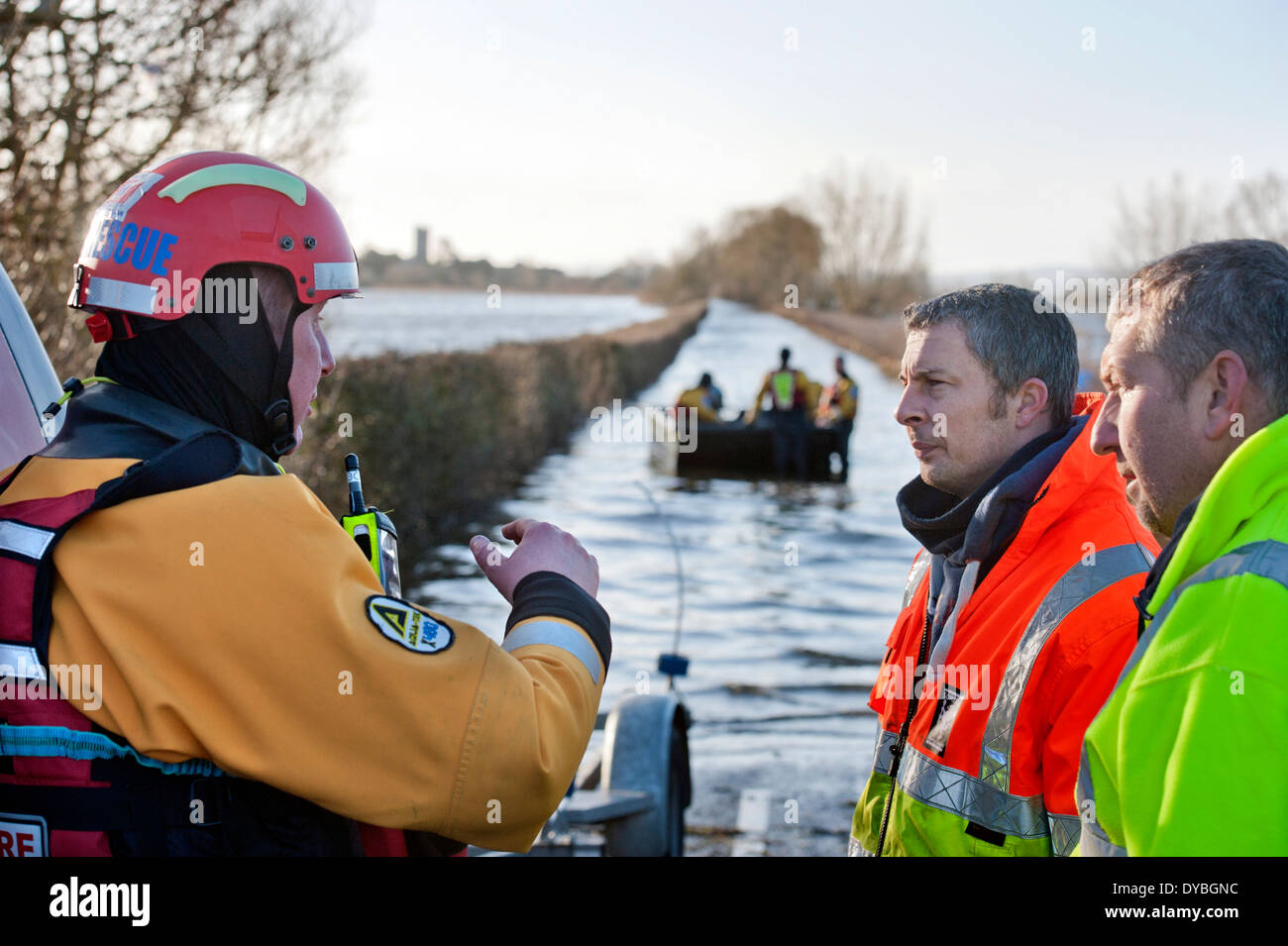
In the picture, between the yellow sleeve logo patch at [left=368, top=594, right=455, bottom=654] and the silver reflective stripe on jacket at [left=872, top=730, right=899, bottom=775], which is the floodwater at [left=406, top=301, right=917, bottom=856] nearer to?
the silver reflective stripe on jacket at [left=872, top=730, right=899, bottom=775]

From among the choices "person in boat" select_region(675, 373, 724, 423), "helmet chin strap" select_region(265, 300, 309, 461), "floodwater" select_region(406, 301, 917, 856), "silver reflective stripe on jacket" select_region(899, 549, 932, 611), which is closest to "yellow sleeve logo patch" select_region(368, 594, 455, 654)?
"helmet chin strap" select_region(265, 300, 309, 461)

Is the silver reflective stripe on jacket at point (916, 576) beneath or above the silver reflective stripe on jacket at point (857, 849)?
above

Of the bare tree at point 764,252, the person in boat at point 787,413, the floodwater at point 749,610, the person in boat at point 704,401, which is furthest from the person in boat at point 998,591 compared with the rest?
the bare tree at point 764,252

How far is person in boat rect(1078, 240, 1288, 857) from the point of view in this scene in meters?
1.46

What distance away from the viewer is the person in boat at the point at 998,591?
8.03 feet

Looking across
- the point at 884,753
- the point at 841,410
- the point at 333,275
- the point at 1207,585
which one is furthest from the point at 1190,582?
the point at 841,410

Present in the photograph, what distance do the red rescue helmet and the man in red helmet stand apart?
192mm

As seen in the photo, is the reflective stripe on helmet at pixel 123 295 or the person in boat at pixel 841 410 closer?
the reflective stripe on helmet at pixel 123 295

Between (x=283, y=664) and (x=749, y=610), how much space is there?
11.2 meters

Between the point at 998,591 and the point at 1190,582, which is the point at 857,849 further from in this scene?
the point at 1190,582

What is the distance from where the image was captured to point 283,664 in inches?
67.6

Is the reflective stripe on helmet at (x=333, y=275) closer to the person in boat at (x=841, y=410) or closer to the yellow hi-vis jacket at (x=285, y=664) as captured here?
the yellow hi-vis jacket at (x=285, y=664)
